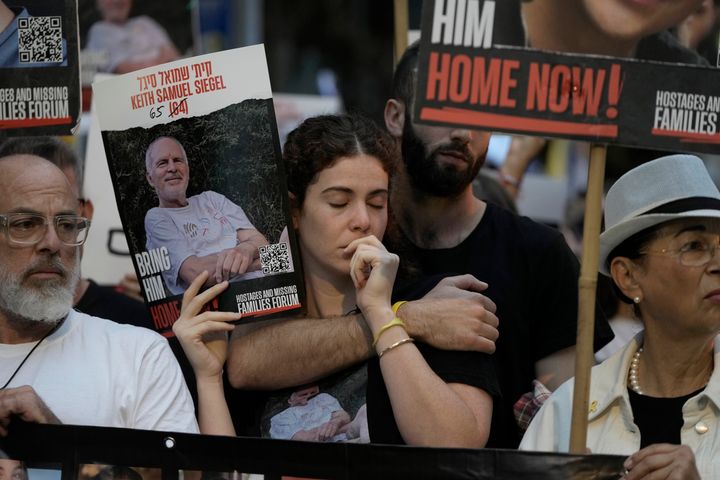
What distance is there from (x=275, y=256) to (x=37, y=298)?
27.5 inches

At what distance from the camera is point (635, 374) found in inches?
141

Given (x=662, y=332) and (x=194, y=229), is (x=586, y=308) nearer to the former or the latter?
(x=662, y=332)

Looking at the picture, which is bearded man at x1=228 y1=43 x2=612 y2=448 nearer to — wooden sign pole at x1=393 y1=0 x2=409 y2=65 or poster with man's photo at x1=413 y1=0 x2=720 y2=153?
wooden sign pole at x1=393 y1=0 x2=409 y2=65

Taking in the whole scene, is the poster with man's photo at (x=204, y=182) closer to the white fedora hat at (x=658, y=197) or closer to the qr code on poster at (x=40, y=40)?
the qr code on poster at (x=40, y=40)

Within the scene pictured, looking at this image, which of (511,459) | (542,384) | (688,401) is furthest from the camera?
(542,384)

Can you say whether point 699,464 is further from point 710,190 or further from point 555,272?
point 555,272

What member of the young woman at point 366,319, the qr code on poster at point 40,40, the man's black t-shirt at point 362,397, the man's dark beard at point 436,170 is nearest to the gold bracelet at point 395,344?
the young woman at point 366,319

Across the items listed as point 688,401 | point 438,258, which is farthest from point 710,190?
point 438,258

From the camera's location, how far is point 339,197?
382 cm

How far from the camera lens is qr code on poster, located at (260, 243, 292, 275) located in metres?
3.71

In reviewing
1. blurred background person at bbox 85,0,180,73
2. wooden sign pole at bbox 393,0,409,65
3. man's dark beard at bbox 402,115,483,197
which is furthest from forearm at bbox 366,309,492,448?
blurred background person at bbox 85,0,180,73

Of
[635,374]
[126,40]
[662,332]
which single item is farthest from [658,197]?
[126,40]

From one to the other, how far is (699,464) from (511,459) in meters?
0.48

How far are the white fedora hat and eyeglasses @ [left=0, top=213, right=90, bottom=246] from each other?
1.51 metres
